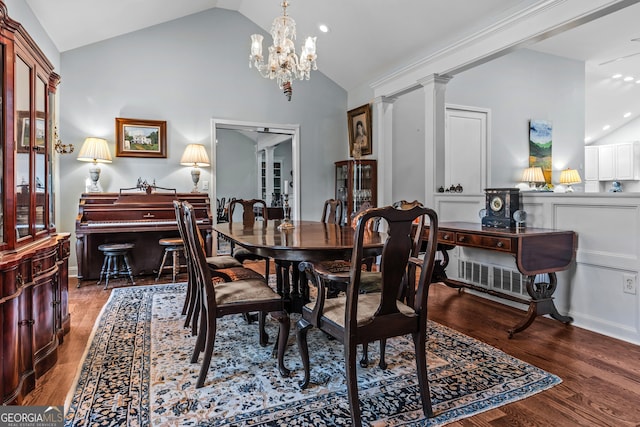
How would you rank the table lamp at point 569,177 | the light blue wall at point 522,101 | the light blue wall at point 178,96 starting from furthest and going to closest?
the table lamp at point 569,177
the light blue wall at point 522,101
the light blue wall at point 178,96

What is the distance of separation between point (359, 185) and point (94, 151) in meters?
3.51

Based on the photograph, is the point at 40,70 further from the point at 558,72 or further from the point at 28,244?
the point at 558,72

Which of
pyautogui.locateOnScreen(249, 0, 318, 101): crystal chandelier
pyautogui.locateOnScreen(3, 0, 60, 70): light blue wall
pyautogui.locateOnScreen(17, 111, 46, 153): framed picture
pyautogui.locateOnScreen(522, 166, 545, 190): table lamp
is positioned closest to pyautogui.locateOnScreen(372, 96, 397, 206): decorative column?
pyautogui.locateOnScreen(522, 166, 545, 190): table lamp

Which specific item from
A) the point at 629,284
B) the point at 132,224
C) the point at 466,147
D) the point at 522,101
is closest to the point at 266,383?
the point at 629,284

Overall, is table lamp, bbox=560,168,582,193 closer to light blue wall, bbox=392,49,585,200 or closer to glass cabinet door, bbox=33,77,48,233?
light blue wall, bbox=392,49,585,200

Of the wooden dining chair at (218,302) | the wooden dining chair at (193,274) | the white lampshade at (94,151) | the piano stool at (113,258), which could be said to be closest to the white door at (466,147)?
the wooden dining chair at (193,274)

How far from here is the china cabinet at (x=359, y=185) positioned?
5.73m

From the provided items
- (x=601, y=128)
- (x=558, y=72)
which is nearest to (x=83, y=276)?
(x=558, y=72)

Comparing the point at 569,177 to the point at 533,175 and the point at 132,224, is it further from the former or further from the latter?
the point at 132,224

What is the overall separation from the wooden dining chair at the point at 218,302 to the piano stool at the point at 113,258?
2.47 meters

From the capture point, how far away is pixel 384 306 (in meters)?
1.72

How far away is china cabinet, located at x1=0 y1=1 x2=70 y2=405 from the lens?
5.87 feet

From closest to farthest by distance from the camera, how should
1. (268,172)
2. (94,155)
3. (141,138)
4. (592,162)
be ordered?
1. (94,155)
2. (141,138)
3. (268,172)
4. (592,162)

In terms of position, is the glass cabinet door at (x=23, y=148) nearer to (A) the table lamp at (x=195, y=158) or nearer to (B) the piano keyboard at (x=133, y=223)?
(B) the piano keyboard at (x=133, y=223)
